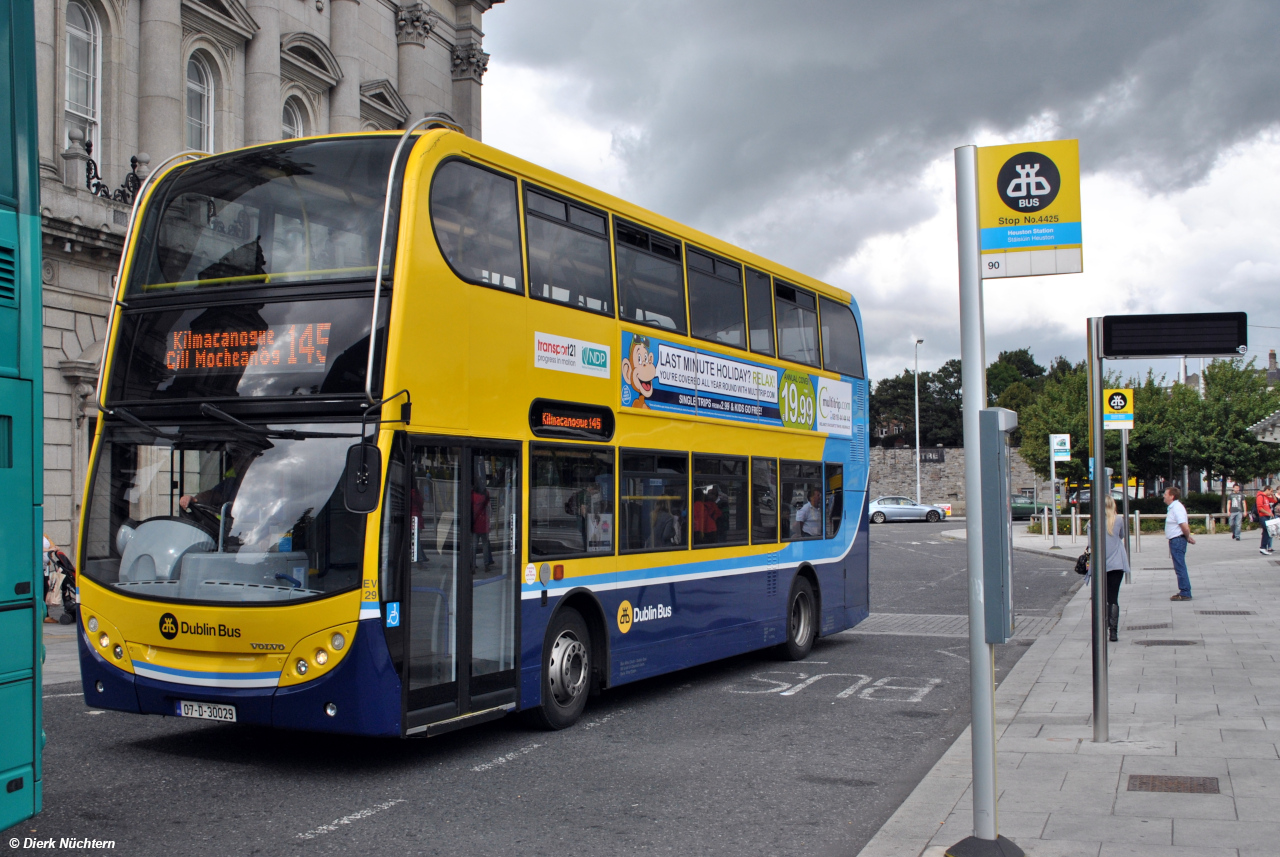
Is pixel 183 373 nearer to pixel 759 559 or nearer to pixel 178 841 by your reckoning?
pixel 178 841

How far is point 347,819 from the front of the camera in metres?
6.42

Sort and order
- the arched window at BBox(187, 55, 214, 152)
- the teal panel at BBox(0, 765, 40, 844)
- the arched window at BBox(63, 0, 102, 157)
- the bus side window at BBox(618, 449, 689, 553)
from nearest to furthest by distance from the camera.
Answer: the teal panel at BBox(0, 765, 40, 844), the bus side window at BBox(618, 449, 689, 553), the arched window at BBox(63, 0, 102, 157), the arched window at BBox(187, 55, 214, 152)

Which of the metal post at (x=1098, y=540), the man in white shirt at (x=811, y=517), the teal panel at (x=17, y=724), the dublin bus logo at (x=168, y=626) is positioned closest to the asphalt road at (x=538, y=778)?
the dublin bus logo at (x=168, y=626)

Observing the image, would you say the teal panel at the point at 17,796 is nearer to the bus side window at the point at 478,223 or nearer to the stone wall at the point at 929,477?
the bus side window at the point at 478,223

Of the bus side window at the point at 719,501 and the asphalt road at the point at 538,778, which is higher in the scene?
the bus side window at the point at 719,501

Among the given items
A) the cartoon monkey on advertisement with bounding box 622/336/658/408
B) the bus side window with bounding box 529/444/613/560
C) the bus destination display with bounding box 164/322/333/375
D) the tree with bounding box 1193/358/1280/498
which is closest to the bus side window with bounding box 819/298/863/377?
the cartoon monkey on advertisement with bounding box 622/336/658/408

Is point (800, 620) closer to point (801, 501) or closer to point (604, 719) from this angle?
point (801, 501)

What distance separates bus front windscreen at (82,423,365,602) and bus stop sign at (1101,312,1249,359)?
5.11 metres

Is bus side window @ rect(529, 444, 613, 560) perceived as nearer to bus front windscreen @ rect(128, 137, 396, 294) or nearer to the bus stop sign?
bus front windscreen @ rect(128, 137, 396, 294)

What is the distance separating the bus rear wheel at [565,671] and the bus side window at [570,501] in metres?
0.55

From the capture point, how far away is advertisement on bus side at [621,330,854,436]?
1023cm

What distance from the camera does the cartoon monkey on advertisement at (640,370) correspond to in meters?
10.1

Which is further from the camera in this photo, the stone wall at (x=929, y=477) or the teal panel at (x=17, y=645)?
the stone wall at (x=929, y=477)

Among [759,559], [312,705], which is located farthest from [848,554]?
[312,705]
